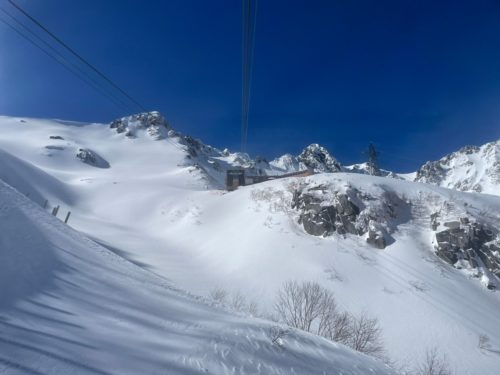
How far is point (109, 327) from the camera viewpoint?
5910 millimetres

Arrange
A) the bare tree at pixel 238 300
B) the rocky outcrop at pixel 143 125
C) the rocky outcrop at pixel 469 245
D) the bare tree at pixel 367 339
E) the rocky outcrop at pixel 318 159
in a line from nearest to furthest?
1. the bare tree at pixel 367 339
2. the bare tree at pixel 238 300
3. the rocky outcrop at pixel 469 245
4. the rocky outcrop at pixel 143 125
5. the rocky outcrop at pixel 318 159

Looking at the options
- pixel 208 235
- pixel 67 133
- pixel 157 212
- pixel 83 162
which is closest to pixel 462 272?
pixel 208 235

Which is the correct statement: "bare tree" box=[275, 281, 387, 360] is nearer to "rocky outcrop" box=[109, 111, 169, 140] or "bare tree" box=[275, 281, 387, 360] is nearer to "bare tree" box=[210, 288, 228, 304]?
"bare tree" box=[210, 288, 228, 304]

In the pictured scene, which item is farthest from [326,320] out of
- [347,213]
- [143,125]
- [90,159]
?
[143,125]

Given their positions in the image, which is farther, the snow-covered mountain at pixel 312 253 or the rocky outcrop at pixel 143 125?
the rocky outcrop at pixel 143 125

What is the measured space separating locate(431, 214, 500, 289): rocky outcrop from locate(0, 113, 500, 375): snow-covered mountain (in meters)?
0.10

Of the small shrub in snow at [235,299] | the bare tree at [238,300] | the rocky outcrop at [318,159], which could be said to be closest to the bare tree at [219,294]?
the small shrub in snow at [235,299]

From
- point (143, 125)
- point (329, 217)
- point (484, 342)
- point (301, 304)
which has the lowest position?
point (484, 342)

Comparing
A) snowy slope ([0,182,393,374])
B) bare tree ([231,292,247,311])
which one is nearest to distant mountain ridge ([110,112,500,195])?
bare tree ([231,292,247,311])

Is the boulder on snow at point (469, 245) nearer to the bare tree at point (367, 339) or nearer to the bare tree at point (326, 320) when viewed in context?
the bare tree at point (326, 320)

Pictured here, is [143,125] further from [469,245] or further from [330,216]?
[469,245]

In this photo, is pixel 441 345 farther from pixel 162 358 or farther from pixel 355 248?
pixel 162 358

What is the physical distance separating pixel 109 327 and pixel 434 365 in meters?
17.9

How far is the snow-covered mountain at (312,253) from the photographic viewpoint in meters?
8.77
